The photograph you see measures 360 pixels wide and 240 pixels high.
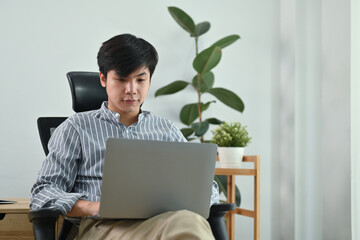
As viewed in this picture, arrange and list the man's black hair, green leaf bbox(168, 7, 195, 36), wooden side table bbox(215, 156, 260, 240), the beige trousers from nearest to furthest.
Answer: the beige trousers → the man's black hair → wooden side table bbox(215, 156, 260, 240) → green leaf bbox(168, 7, 195, 36)

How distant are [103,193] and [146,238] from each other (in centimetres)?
16

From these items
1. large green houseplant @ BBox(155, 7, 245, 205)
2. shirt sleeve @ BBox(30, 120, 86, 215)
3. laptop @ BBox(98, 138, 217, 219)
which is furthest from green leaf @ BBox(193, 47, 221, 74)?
laptop @ BBox(98, 138, 217, 219)

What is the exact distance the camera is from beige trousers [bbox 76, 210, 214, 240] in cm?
122

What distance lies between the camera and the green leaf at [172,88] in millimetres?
3281

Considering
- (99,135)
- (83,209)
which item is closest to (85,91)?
(99,135)

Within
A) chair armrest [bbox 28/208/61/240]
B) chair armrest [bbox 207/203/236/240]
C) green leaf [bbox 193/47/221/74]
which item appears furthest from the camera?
green leaf [bbox 193/47/221/74]

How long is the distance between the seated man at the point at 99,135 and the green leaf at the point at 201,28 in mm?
1502

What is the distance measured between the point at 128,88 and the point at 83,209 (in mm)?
462

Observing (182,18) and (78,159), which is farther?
(182,18)

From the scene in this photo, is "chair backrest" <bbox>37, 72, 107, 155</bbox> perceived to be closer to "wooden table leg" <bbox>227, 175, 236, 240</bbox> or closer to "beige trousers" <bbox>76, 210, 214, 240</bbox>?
"beige trousers" <bbox>76, 210, 214, 240</bbox>

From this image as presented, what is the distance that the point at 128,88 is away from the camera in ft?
5.81

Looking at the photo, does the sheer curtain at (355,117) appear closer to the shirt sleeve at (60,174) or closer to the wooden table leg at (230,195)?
the wooden table leg at (230,195)

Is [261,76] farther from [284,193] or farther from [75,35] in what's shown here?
[75,35]

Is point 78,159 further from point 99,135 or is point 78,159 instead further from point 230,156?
point 230,156
